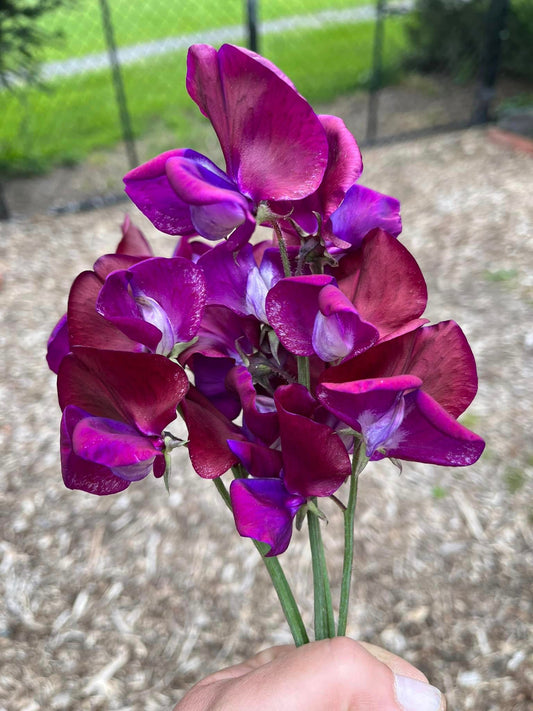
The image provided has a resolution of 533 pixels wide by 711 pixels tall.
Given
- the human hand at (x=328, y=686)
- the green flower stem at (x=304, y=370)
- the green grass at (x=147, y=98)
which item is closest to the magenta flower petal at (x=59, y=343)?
the green flower stem at (x=304, y=370)

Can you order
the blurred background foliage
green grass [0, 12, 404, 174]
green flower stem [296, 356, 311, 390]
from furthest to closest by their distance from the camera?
green grass [0, 12, 404, 174] → the blurred background foliage → green flower stem [296, 356, 311, 390]

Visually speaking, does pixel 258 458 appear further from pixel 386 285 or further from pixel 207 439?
pixel 386 285

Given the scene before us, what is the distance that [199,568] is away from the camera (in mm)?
1744

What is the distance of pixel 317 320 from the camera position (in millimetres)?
526

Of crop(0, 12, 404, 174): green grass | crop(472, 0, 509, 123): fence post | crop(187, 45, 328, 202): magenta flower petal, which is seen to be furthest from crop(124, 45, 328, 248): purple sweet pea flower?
crop(472, 0, 509, 123): fence post

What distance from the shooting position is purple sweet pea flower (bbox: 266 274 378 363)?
1.65ft

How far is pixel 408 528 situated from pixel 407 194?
2.23m

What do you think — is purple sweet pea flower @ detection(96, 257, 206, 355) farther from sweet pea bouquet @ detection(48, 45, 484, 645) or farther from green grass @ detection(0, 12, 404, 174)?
green grass @ detection(0, 12, 404, 174)

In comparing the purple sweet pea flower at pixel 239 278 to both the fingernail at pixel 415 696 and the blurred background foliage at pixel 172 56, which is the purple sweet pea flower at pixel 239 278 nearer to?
the fingernail at pixel 415 696

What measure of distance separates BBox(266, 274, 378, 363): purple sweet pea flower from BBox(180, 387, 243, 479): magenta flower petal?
9 cm

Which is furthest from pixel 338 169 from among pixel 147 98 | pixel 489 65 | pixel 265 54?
pixel 265 54

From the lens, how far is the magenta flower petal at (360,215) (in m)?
0.57

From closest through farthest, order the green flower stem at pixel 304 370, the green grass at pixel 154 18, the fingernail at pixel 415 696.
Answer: the green flower stem at pixel 304 370, the fingernail at pixel 415 696, the green grass at pixel 154 18

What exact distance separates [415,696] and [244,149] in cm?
55
